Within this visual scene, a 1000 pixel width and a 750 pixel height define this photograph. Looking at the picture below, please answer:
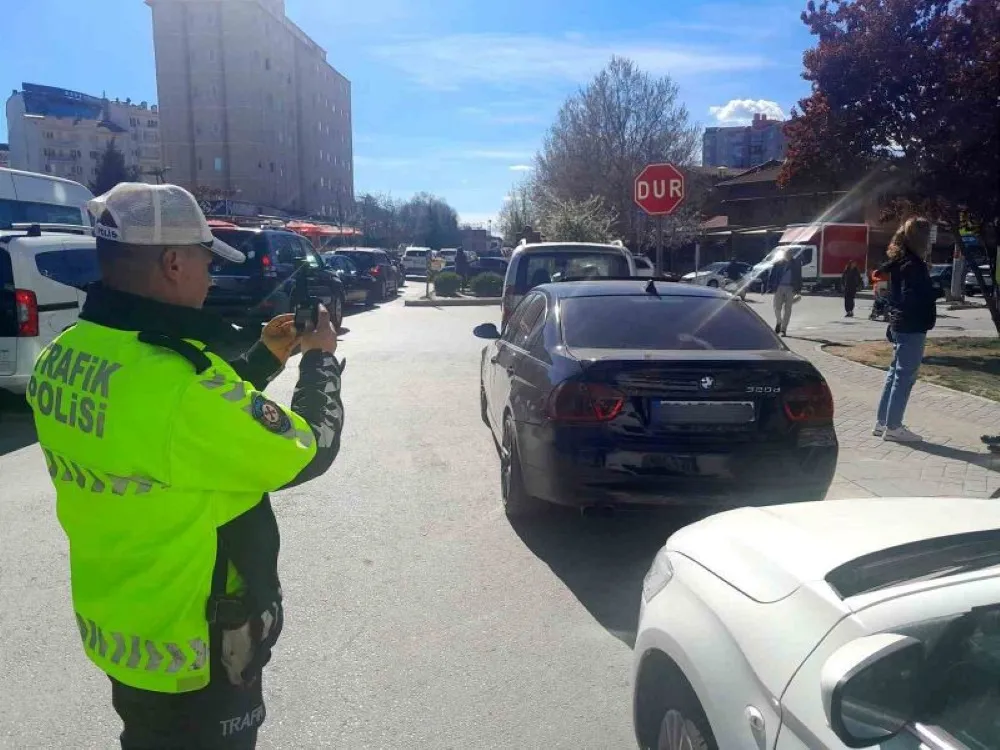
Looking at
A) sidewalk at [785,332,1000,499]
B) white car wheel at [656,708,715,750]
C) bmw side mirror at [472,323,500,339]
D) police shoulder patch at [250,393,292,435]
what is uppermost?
police shoulder patch at [250,393,292,435]

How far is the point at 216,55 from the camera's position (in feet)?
260

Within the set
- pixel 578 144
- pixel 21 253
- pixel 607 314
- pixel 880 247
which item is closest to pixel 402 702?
pixel 607 314

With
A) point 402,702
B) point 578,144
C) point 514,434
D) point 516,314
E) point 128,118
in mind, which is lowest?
point 402,702

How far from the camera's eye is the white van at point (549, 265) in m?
10.5

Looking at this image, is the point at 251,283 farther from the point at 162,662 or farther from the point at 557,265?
the point at 162,662

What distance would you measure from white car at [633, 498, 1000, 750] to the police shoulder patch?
1.24 m

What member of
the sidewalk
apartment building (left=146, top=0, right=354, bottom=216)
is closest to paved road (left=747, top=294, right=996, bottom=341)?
the sidewalk

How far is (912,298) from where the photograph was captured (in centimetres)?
729

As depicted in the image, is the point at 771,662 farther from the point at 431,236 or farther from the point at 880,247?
the point at 431,236

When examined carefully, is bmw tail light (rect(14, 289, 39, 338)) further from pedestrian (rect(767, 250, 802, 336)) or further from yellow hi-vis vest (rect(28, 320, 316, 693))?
pedestrian (rect(767, 250, 802, 336))

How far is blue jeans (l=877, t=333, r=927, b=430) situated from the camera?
24.2 ft

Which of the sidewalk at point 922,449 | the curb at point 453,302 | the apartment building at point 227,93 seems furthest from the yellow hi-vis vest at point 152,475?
the apartment building at point 227,93

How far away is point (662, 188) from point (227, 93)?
7745 centimetres

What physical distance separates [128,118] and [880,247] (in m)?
106
